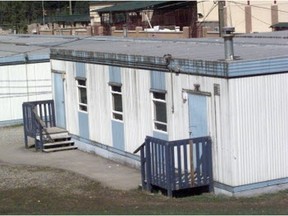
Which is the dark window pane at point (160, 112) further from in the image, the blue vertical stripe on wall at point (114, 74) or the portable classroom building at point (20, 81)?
the portable classroom building at point (20, 81)

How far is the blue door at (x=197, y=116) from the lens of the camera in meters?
14.3

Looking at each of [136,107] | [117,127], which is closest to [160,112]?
[136,107]

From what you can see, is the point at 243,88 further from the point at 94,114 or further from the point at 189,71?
the point at 94,114

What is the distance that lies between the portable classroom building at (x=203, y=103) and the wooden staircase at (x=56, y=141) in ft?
4.00

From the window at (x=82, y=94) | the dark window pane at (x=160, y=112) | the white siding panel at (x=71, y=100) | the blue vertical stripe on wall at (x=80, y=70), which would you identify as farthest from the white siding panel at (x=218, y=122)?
the white siding panel at (x=71, y=100)

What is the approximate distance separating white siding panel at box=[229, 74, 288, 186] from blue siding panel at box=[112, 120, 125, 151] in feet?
16.7

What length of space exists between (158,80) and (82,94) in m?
4.68

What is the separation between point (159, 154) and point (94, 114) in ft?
17.9

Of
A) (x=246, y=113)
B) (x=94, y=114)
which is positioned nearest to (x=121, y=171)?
(x=94, y=114)

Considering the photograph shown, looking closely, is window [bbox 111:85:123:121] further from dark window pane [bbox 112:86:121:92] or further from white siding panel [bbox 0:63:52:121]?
white siding panel [bbox 0:63:52:121]

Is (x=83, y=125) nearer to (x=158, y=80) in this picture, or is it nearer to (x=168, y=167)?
(x=158, y=80)

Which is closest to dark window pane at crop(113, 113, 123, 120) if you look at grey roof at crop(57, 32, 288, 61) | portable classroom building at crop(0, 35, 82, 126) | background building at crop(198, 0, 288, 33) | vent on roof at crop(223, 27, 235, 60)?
grey roof at crop(57, 32, 288, 61)

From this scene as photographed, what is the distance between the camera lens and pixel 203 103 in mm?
14352

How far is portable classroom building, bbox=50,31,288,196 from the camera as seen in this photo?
1357 cm
